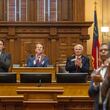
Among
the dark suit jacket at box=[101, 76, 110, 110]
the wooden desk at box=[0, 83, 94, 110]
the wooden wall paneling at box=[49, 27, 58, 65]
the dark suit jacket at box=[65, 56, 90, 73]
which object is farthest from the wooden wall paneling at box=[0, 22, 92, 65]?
the dark suit jacket at box=[101, 76, 110, 110]

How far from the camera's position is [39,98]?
5566 millimetres

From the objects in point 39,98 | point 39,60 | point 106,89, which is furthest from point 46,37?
point 106,89

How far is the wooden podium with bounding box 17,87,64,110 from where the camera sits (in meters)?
5.47

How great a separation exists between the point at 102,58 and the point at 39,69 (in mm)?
2867

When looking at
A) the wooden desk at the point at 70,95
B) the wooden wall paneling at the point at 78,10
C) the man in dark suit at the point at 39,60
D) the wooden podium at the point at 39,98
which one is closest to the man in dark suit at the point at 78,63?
the man in dark suit at the point at 39,60

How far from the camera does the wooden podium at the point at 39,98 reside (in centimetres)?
547

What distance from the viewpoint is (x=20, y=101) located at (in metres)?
5.89

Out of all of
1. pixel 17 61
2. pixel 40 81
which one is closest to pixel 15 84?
pixel 40 81

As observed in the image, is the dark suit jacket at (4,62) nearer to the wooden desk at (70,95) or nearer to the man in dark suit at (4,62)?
the man in dark suit at (4,62)

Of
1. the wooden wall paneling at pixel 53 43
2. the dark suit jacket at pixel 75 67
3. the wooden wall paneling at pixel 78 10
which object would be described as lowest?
the dark suit jacket at pixel 75 67

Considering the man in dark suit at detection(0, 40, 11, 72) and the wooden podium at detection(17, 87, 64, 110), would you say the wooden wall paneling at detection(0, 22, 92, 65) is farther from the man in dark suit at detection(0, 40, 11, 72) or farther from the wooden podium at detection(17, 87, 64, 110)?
the wooden podium at detection(17, 87, 64, 110)

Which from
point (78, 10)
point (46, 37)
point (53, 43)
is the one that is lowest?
point (53, 43)

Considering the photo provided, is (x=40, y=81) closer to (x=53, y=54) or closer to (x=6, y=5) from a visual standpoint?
(x=53, y=54)

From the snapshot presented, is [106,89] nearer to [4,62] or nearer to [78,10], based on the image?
[4,62]
